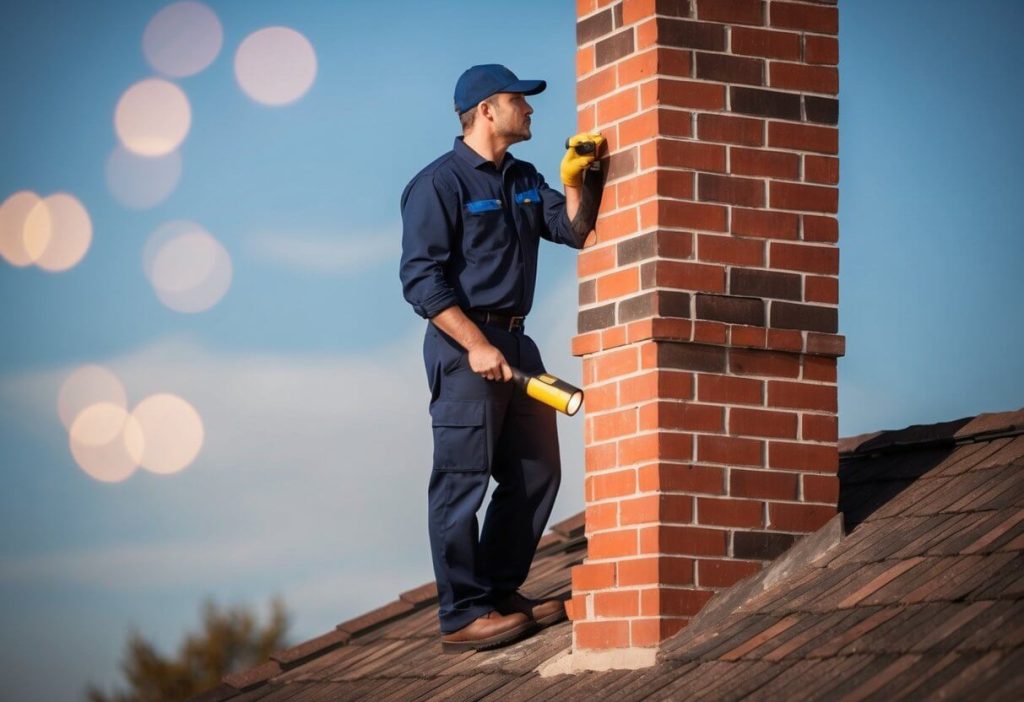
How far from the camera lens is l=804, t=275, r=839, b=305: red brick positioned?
5.63 m

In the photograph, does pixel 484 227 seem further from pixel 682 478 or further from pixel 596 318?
pixel 682 478

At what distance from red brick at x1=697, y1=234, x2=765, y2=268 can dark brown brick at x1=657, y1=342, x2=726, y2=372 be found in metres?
0.29

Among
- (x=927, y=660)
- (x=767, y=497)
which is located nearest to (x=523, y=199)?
(x=767, y=497)

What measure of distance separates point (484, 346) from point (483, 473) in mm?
483

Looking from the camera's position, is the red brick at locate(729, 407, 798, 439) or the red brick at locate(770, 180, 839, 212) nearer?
the red brick at locate(729, 407, 798, 439)

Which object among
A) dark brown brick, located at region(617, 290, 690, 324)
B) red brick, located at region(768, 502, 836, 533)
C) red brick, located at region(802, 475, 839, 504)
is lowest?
red brick, located at region(768, 502, 836, 533)

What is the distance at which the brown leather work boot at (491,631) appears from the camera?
6156mm

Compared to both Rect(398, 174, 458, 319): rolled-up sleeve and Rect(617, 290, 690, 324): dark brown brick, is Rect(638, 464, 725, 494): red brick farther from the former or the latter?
Rect(398, 174, 458, 319): rolled-up sleeve

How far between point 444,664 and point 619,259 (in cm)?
182

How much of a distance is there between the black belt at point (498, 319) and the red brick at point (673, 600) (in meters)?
1.26

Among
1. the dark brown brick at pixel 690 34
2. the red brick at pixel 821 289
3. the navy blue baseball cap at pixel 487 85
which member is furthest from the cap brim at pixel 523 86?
the red brick at pixel 821 289

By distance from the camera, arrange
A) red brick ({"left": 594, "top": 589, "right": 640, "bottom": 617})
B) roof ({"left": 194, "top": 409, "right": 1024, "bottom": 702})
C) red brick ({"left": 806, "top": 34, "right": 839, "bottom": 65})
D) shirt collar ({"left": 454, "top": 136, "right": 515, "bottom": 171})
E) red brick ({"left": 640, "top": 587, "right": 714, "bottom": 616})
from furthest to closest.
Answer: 1. shirt collar ({"left": 454, "top": 136, "right": 515, "bottom": 171})
2. red brick ({"left": 806, "top": 34, "right": 839, "bottom": 65})
3. red brick ({"left": 594, "top": 589, "right": 640, "bottom": 617})
4. red brick ({"left": 640, "top": 587, "right": 714, "bottom": 616})
5. roof ({"left": 194, "top": 409, "right": 1024, "bottom": 702})

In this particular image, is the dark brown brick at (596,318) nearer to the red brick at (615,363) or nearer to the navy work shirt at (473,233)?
the red brick at (615,363)

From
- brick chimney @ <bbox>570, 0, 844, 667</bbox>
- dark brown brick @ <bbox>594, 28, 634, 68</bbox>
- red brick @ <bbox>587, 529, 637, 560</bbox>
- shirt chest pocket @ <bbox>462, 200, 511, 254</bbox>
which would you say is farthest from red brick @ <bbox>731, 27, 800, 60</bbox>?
red brick @ <bbox>587, 529, 637, 560</bbox>
